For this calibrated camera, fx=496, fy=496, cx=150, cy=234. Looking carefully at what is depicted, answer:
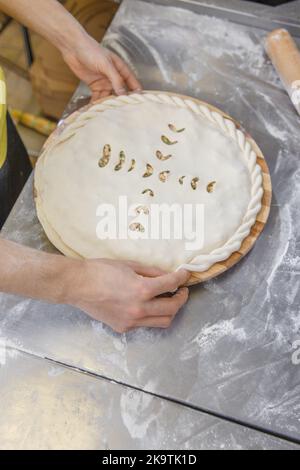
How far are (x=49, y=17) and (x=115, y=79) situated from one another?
0.26 meters

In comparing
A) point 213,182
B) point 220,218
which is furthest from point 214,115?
point 220,218

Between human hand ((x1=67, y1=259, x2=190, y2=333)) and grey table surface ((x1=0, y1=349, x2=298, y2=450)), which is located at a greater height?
human hand ((x1=67, y1=259, x2=190, y2=333))

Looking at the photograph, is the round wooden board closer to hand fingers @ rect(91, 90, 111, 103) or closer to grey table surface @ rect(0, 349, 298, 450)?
hand fingers @ rect(91, 90, 111, 103)

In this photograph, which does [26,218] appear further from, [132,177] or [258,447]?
[258,447]

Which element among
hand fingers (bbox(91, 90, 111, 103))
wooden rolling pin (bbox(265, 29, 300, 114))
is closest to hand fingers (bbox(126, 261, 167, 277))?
hand fingers (bbox(91, 90, 111, 103))

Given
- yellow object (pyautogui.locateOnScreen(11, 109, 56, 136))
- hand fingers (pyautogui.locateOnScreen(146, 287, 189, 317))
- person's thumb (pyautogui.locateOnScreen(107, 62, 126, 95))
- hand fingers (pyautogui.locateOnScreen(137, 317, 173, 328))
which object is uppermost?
person's thumb (pyautogui.locateOnScreen(107, 62, 126, 95))

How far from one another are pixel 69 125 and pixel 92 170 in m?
0.18

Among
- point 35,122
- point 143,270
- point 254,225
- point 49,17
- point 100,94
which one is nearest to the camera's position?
point 143,270

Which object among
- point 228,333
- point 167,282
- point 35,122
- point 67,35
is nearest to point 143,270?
point 167,282

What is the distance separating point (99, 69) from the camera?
59.0 inches

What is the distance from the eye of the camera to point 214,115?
4.85 ft

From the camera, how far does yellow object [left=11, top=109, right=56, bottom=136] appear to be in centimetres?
268

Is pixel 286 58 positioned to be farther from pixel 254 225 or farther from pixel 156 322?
pixel 156 322

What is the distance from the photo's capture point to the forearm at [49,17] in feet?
4.78
